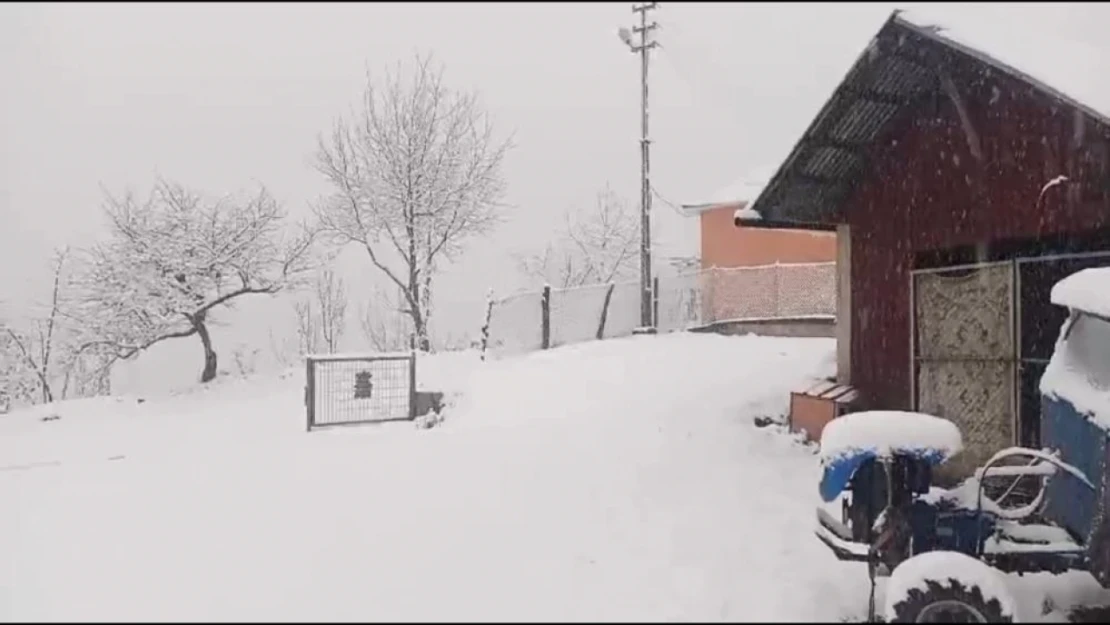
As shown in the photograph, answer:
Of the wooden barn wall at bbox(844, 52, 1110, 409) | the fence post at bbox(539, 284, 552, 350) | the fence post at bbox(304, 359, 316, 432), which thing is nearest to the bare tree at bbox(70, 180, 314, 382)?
the fence post at bbox(304, 359, 316, 432)

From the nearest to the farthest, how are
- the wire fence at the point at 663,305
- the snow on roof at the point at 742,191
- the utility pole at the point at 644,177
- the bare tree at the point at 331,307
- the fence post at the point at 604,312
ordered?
the snow on roof at the point at 742,191
the utility pole at the point at 644,177
the bare tree at the point at 331,307
the wire fence at the point at 663,305
the fence post at the point at 604,312

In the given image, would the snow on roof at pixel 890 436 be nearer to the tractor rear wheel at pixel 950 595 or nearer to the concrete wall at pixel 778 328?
the tractor rear wheel at pixel 950 595

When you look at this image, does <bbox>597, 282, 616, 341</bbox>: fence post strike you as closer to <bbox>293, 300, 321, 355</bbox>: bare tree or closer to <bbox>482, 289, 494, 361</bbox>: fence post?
<bbox>482, 289, 494, 361</bbox>: fence post

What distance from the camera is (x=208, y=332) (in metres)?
7.85

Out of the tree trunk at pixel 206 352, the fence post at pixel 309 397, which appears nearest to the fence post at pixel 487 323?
the fence post at pixel 309 397

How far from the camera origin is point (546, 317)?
12328 mm

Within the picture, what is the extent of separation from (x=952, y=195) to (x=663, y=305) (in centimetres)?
569

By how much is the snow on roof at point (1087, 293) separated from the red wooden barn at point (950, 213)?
1247 millimetres

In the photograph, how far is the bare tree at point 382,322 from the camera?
855cm

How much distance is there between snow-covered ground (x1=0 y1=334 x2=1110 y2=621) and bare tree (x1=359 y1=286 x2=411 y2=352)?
870 mm

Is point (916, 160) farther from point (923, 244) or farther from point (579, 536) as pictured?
point (579, 536)

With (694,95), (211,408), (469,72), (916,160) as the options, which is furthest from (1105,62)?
(211,408)

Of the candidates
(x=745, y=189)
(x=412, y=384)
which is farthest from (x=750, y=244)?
(x=412, y=384)

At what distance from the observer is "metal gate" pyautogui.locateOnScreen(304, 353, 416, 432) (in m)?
9.11
